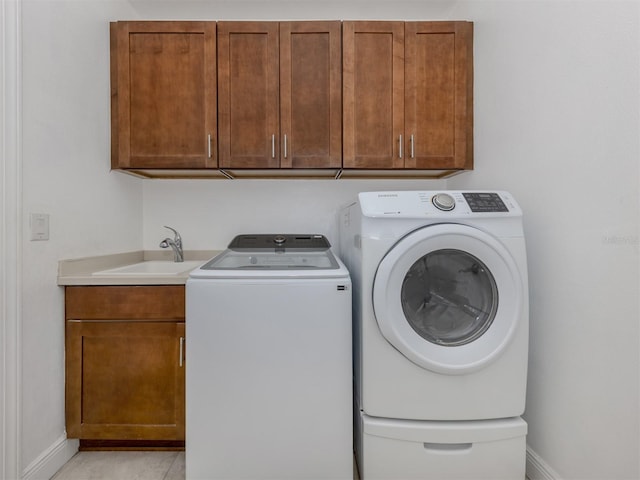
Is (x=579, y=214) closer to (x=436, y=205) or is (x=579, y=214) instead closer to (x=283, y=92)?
(x=436, y=205)

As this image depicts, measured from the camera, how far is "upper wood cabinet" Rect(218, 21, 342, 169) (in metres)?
1.88

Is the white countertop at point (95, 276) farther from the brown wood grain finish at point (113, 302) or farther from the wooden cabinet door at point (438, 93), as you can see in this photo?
the wooden cabinet door at point (438, 93)

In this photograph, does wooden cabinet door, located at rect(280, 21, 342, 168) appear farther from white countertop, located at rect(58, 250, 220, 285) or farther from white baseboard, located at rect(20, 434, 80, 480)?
white baseboard, located at rect(20, 434, 80, 480)

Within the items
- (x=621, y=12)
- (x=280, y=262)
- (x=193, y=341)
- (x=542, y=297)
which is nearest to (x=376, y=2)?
(x=621, y=12)

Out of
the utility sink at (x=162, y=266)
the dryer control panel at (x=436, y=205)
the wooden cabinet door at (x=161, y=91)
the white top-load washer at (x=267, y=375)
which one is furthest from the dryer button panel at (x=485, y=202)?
the utility sink at (x=162, y=266)

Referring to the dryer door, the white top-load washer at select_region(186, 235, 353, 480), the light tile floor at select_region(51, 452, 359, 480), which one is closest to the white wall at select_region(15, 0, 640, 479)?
the light tile floor at select_region(51, 452, 359, 480)

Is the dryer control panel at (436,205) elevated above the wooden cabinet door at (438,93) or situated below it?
below

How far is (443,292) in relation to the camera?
140 centimetres

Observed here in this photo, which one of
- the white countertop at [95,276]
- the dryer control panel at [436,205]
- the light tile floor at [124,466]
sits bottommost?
the light tile floor at [124,466]

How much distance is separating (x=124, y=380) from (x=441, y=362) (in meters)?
1.41

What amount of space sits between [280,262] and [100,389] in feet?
3.32

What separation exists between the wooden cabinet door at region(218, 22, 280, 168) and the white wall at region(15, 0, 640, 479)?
0.29 meters

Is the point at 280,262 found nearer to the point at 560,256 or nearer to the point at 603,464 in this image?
the point at 560,256

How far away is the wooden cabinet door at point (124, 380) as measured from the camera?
1544 mm
